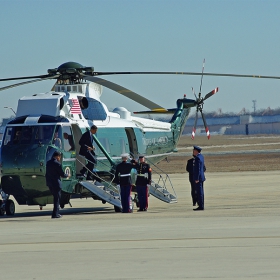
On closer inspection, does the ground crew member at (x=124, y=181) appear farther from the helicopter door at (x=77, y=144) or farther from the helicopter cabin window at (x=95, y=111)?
the helicopter cabin window at (x=95, y=111)

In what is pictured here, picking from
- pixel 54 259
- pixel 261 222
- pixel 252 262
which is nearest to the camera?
pixel 252 262

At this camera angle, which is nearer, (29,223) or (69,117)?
(29,223)

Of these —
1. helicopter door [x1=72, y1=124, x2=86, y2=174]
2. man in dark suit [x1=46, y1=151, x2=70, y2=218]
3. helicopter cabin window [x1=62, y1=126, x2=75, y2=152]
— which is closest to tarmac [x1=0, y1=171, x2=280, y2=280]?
man in dark suit [x1=46, y1=151, x2=70, y2=218]

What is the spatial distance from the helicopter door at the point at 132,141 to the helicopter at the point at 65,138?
0.09 m

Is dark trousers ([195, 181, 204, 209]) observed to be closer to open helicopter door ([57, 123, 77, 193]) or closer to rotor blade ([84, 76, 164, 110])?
rotor blade ([84, 76, 164, 110])

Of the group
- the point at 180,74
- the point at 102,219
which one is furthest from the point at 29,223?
the point at 180,74

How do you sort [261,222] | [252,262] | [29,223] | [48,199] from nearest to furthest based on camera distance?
[252,262] < [261,222] < [29,223] < [48,199]

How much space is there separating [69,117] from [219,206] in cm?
504

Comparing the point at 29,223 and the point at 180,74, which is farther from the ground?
the point at 180,74

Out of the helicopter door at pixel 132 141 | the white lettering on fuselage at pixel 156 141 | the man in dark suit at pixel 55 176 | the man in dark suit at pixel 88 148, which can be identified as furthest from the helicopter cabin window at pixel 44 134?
the white lettering on fuselage at pixel 156 141

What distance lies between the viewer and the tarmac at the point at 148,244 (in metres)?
10.1

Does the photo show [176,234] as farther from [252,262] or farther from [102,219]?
[102,219]

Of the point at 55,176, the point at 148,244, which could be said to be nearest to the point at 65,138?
the point at 55,176

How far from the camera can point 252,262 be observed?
10.4 m
